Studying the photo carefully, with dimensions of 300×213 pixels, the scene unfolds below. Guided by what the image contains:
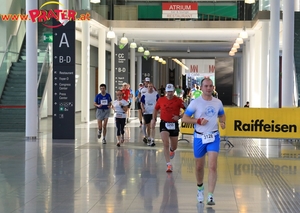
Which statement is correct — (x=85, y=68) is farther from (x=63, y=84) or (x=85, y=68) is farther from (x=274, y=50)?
(x=63, y=84)

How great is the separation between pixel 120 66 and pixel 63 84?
1451 centimetres

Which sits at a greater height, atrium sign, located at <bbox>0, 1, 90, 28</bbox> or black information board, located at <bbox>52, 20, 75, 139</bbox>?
atrium sign, located at <bbox>0, 1, 90, 28</bbox>

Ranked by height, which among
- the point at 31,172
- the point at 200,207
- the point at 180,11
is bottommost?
the point at 200,207

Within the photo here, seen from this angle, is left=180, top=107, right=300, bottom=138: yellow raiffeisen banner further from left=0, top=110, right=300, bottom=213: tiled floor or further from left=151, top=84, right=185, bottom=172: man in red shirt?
left=151, top=84, right=185, bottom=172: man in red shirt

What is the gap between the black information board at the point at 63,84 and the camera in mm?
21203

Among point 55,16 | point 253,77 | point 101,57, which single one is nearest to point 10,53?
point 55,16

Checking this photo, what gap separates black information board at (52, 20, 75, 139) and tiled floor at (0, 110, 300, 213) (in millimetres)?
1542

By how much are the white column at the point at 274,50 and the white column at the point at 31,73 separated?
10.3 meters

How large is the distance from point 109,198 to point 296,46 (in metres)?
22.5

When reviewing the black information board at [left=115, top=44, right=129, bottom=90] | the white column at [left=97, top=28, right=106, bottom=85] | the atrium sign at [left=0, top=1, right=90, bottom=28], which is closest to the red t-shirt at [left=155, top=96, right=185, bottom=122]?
the atrium sign at [left=0, top=1, right=90, bottom=28]

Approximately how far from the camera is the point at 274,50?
28.1 meters

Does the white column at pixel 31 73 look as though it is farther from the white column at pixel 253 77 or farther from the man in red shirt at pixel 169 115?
the white column at pixel 253 77

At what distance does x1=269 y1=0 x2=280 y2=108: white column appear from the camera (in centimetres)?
2777

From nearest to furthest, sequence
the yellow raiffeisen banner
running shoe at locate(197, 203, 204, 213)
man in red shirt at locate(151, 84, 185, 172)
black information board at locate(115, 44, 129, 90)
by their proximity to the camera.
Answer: running shoe at locate(197, 203, 204, 213)
man in red shirt at locate(151, 84, 185, 172)
the yellow raiffeisen banner
black information board at locate(115, 44, 129, 90)
